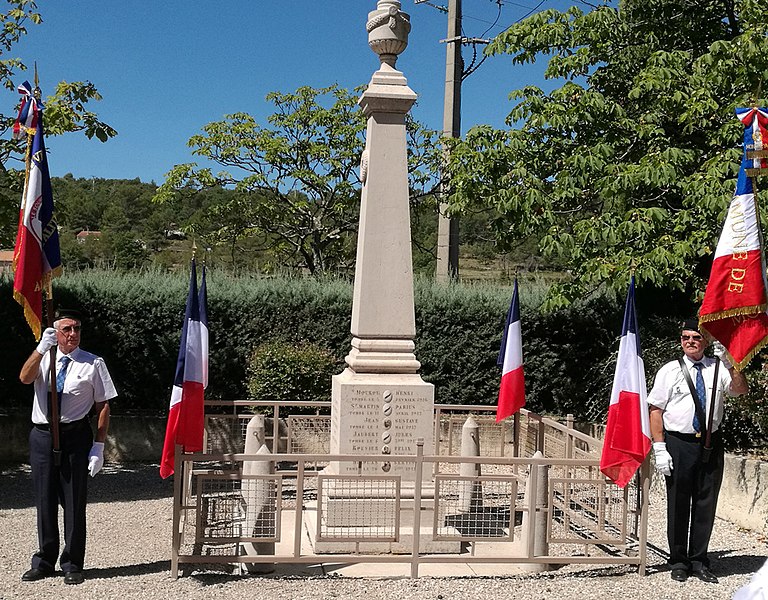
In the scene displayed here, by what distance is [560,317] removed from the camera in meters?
14.1

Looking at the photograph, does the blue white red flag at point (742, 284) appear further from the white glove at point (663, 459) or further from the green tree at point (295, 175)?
the green tree at point (295, 175)

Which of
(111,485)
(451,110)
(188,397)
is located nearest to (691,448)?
(188,397)

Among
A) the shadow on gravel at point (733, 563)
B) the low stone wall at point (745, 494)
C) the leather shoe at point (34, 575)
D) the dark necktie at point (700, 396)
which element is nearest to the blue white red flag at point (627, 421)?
the dark necktie at point (700, 396)

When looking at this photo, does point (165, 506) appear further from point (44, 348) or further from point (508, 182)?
point (508, 182)

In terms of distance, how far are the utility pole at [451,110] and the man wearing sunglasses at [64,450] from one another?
416 inches

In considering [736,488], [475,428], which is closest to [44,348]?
[475,428]

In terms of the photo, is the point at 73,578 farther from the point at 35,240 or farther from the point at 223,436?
the point at 223,436

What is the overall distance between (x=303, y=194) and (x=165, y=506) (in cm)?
1233

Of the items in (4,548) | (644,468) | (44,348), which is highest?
(44,348)

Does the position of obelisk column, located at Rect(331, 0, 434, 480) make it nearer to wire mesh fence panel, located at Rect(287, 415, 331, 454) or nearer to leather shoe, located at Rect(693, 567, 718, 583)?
wire mesh fence panel, located at Rect(287, 415, 331, 454)

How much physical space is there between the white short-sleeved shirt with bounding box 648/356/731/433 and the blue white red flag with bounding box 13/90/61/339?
491cm

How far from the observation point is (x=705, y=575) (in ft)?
22.5

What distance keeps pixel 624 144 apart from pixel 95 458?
8.69 m

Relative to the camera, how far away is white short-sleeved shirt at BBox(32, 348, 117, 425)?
652 cm
